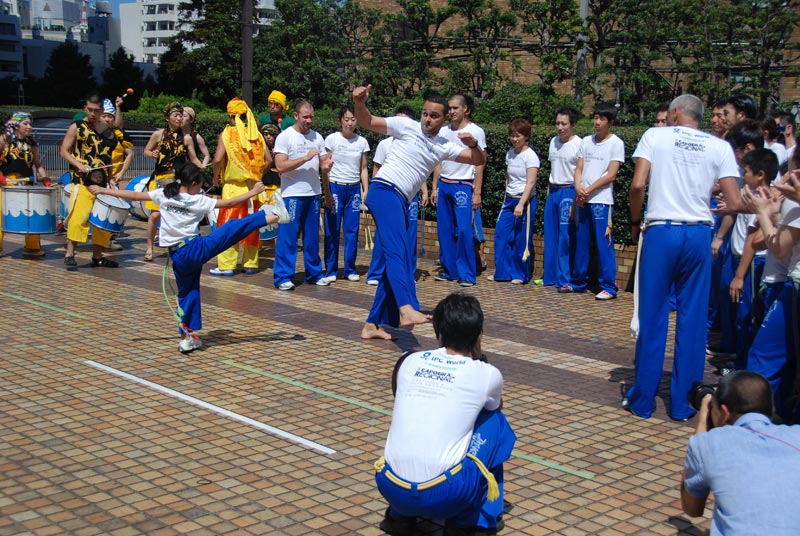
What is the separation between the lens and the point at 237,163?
11.0 metres

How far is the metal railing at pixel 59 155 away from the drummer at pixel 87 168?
8.49 metres

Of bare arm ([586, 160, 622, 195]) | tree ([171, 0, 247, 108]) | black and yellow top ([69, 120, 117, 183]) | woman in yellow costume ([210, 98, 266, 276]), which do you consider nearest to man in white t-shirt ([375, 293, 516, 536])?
bare arm ([586, 160, 622, 195])

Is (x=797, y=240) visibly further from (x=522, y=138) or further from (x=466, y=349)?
(x=522, y=138)

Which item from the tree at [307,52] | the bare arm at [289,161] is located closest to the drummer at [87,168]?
the bare arm at [289,161]

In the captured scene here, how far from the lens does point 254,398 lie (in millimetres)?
6387

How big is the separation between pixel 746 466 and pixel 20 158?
10882 mm

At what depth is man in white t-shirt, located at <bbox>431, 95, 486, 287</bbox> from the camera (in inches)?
432

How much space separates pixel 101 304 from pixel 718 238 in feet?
19.1

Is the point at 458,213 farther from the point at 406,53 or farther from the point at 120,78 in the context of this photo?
the point at 120,78

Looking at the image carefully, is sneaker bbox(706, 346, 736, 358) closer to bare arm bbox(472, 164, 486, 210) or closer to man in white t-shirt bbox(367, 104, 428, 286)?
man in white t-shirt bbox(367, 104, 428, 286)

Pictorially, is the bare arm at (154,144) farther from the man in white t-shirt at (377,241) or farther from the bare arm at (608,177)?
the bare arm at (608,177)

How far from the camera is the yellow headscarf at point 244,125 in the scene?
1103 cm

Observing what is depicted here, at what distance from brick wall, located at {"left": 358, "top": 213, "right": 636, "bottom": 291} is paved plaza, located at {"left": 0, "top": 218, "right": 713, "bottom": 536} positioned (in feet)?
3.38

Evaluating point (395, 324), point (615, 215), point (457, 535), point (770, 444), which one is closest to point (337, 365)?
point (395, 324)
